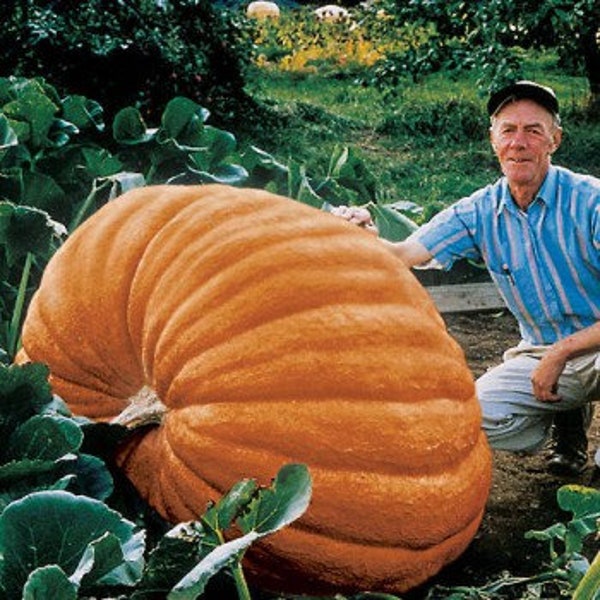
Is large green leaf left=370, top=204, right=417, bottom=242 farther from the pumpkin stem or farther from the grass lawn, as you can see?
the grass lawn

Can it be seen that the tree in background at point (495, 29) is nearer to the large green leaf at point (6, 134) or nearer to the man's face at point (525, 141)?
the man's face at point (525, 141)

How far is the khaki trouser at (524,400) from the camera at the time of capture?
3.40m

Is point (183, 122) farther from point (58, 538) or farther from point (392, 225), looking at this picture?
point (58, 538)

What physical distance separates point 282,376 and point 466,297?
2.85 metres

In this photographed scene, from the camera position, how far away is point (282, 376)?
2248 mm

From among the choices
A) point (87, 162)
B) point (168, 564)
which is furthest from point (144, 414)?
point (87, 162)

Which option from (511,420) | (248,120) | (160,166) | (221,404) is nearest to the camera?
(221,404)

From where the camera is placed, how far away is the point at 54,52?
7.62m

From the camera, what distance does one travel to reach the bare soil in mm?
2809

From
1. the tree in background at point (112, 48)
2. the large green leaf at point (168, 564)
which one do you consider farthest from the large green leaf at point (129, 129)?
the tree in background at point (112, 48)

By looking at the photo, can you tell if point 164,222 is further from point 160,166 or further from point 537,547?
point 160,166

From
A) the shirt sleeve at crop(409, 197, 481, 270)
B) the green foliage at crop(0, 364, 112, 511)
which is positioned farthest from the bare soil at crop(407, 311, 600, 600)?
the green foliage at crop(0, 364, 112, 511)

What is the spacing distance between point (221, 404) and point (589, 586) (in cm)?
75

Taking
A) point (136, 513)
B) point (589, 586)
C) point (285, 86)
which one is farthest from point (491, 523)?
point (285, 86)
